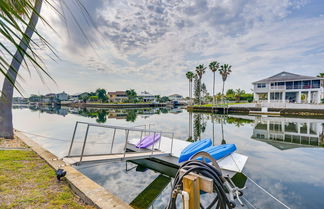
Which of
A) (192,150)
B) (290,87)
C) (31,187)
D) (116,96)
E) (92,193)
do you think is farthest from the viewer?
(116,96)

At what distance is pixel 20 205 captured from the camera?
2.90 m

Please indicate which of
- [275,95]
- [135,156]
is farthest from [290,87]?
[135,156]

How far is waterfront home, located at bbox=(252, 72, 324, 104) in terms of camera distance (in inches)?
1207

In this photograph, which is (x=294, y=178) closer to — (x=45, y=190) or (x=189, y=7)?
(x=45, y=190)

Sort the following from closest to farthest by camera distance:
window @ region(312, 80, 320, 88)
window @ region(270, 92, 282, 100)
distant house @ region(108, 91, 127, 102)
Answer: window @ region(312, 80, 320, 88), window @ region(270, 92, 282, 100), distant house @ region(108, 91, 127, 102)

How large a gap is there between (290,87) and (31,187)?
42266mm

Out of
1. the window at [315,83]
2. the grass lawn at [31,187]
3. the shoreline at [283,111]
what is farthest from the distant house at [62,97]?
the window at [315,83]

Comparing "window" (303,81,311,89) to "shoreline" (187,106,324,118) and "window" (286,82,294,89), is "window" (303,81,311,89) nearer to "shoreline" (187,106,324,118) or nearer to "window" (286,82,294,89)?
"window" (286,82,294,89)

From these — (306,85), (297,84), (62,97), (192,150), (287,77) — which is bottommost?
(192,150)

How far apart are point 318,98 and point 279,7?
27.5 meters

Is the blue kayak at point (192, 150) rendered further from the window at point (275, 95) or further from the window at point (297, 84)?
the window at point (297, 84)

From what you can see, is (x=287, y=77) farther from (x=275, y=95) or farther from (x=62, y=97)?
(x=62, y=97)

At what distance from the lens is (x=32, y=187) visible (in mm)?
3527

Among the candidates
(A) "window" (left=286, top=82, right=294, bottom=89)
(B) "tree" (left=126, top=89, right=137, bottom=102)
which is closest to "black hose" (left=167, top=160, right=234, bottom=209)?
(A) "window" (left=286, top=82, right=294, bottom=89)
